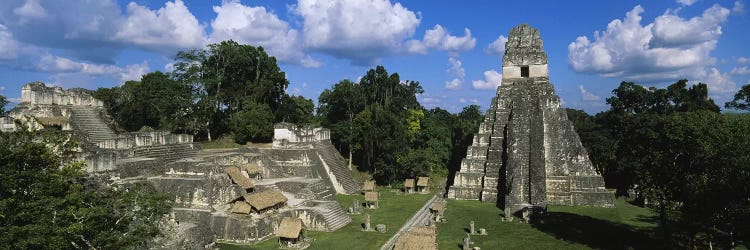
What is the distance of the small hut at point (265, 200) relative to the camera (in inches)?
782

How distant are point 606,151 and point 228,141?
28153 millimetres

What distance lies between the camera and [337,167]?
3403 cm

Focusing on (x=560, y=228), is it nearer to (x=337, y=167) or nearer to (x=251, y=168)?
(x=251, y=168)

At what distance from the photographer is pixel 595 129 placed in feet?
126

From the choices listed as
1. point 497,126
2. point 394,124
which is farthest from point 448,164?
point 497,126

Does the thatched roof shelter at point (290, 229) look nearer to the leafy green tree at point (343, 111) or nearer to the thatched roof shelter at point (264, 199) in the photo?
the thatched roof shelter at point (264, 199)

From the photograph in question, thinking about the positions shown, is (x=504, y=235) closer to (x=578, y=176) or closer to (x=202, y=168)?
(x=578, y=176)

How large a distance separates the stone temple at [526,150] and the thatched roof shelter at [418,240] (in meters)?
8.23

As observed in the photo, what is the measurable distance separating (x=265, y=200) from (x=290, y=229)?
2.76m

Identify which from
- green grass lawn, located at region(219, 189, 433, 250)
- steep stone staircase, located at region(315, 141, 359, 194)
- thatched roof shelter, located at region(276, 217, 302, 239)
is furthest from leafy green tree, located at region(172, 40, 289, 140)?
thatched roof shelter, located at region(276, 217, 302, 239)

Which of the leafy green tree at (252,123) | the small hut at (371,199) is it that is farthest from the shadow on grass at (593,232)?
the leafy green tree at (252,123)

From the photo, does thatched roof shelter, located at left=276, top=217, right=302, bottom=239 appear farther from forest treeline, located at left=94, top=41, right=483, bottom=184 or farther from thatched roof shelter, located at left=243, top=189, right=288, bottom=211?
forest treeline, located at left=94, top=41, right=483, bottom=184

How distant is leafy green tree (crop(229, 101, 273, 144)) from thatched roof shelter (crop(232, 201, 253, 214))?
56.5 feet

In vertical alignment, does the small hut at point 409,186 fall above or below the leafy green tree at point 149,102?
below
